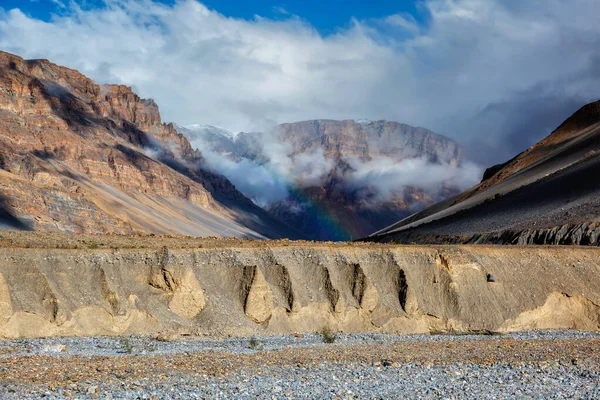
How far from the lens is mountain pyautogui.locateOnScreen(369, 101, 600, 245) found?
68438mm

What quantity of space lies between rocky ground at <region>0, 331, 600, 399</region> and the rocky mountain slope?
10.5 feet

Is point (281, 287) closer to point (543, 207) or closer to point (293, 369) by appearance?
point (293, 369)

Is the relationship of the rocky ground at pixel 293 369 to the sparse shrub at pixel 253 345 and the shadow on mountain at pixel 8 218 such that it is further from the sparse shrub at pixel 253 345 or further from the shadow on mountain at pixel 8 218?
the shadow on mountain at pixel 8 218

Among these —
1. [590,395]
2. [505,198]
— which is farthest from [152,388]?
[505,198]

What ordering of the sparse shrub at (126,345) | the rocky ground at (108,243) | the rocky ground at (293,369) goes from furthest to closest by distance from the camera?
the rocky ground at (108,243) < the sparse shrub at (126,345) < the rocky ground at (293,369)

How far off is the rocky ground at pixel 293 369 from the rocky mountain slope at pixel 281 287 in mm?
3191

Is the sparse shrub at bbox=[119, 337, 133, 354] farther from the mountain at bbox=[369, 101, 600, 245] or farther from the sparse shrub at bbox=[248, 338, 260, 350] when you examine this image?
the mountain at bbox=[369, 101, 600, 245]

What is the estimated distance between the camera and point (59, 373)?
900 inches

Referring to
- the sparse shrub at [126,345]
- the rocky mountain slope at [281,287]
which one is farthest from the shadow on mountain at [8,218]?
the sparse shrub at [126,345]

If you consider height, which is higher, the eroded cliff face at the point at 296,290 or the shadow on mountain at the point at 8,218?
the shadow on mountain at the point at 8,218

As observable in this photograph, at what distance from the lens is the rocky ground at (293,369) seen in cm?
2177

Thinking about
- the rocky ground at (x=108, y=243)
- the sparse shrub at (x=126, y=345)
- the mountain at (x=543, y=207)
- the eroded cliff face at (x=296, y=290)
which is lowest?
the sparse shrub at (x=126, y=345)

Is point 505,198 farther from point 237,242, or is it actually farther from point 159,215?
point 159,215

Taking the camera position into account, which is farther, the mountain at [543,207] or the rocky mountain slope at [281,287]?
the mountain at [543,207]
